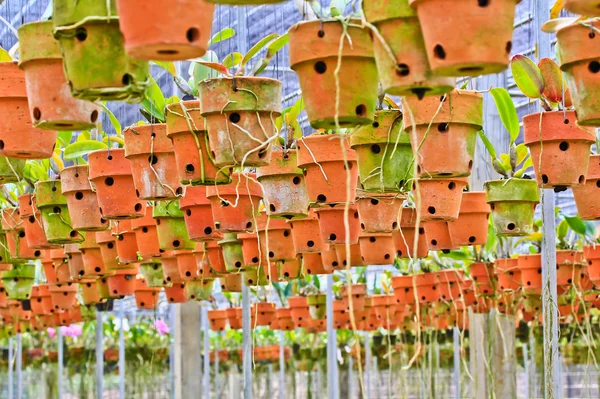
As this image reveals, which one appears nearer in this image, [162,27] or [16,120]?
[162,27]

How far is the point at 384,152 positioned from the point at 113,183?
104cm

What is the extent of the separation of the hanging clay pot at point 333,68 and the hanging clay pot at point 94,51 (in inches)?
16.1

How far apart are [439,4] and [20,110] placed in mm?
1446

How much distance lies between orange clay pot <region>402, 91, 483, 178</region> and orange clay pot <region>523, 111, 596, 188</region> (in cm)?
29

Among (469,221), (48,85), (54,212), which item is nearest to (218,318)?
(54,212)

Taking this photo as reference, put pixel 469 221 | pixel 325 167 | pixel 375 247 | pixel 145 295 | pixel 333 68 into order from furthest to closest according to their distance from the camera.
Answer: pixel 145 295
pixel 375 247
pixel 469 221
pixel 325 167
pixel 333 68

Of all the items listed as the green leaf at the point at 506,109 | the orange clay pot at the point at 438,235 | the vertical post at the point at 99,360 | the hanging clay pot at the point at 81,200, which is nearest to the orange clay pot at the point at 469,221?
the orange clay pot at the point at 438,235

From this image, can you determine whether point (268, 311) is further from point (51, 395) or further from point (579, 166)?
point (51, 395)

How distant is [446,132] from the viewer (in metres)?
2.87

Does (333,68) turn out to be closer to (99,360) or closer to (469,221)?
(469,221)

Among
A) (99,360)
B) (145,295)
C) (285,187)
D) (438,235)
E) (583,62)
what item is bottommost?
(99,360)

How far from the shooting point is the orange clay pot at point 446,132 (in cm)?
284

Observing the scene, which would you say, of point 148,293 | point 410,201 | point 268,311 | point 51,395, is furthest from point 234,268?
point 51,395

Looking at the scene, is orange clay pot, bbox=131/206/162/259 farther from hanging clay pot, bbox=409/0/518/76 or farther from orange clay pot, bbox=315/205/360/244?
hanging clay pot, bbox=409/0/518/76
